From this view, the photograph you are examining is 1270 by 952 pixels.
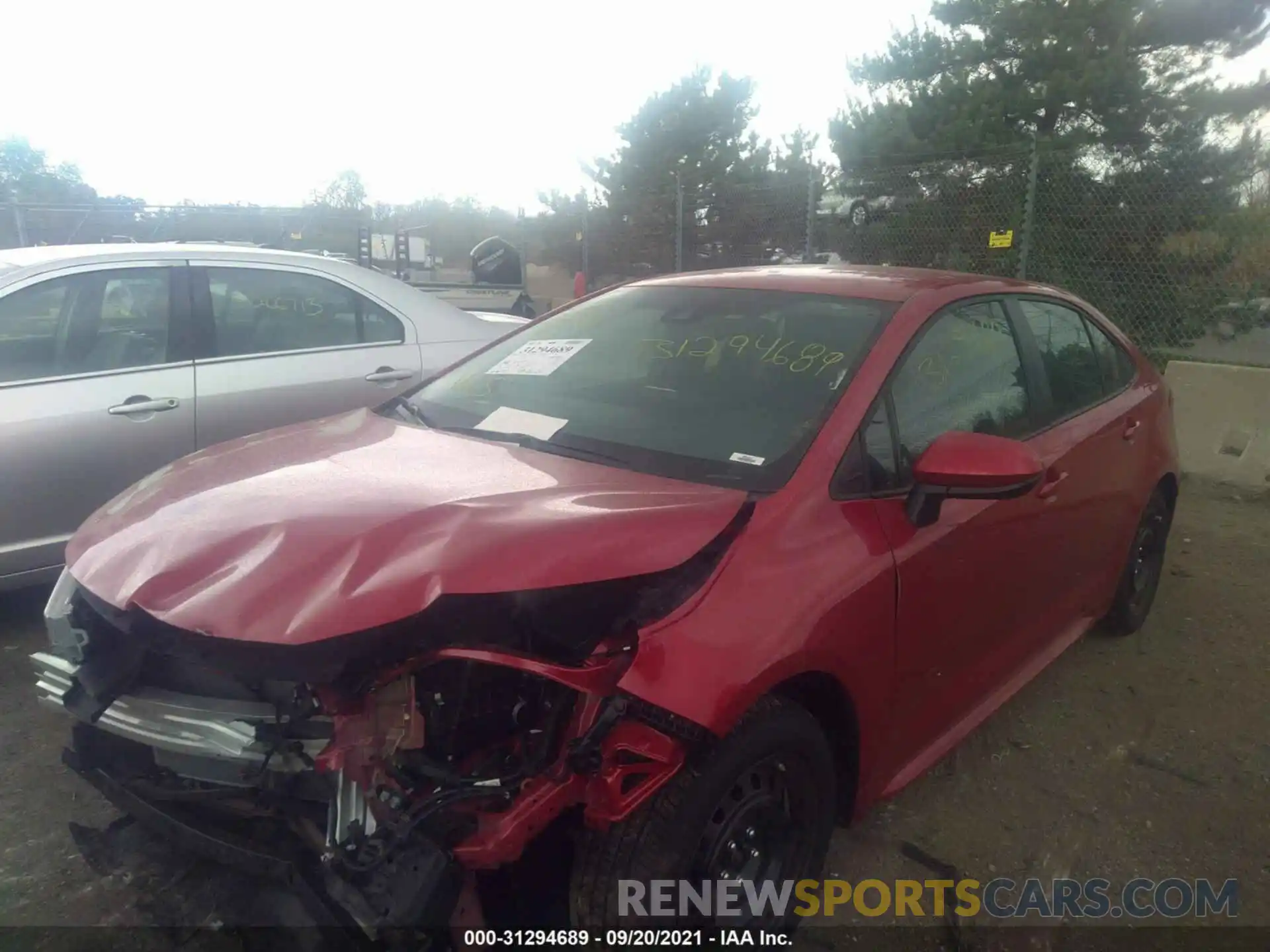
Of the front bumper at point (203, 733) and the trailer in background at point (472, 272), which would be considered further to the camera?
the trailer in background at point (472, 272)

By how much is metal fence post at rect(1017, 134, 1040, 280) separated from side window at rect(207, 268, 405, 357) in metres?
5.76

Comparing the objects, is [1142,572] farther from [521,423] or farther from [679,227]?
[679,227]

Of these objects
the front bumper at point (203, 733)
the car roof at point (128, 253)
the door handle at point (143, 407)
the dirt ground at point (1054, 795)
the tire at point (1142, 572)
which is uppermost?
the car roof at point (128, 253)

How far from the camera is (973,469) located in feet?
7.39

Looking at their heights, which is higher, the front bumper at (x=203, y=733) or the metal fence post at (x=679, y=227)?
the metal fence post at (x=679, y=227)

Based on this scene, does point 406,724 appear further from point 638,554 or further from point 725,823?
point 725,823

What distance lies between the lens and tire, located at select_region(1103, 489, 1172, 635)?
13.0ft

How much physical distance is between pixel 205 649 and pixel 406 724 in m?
0.40

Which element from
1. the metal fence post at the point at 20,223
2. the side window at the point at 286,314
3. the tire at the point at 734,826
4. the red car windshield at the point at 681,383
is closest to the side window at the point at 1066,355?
the red car windshield at the point at 681,383

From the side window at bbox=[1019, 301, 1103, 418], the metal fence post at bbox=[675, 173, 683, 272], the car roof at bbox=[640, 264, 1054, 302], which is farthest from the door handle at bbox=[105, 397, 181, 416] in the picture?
the metal fence post at bbox=[675, 173, 683, 272]

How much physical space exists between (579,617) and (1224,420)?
21.4 feet

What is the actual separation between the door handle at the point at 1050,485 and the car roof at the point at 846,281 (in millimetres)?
626

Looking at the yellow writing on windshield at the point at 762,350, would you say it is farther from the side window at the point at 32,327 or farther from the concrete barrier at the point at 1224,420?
the concrete barrier at the point at 1224,420

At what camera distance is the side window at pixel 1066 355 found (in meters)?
3.28
